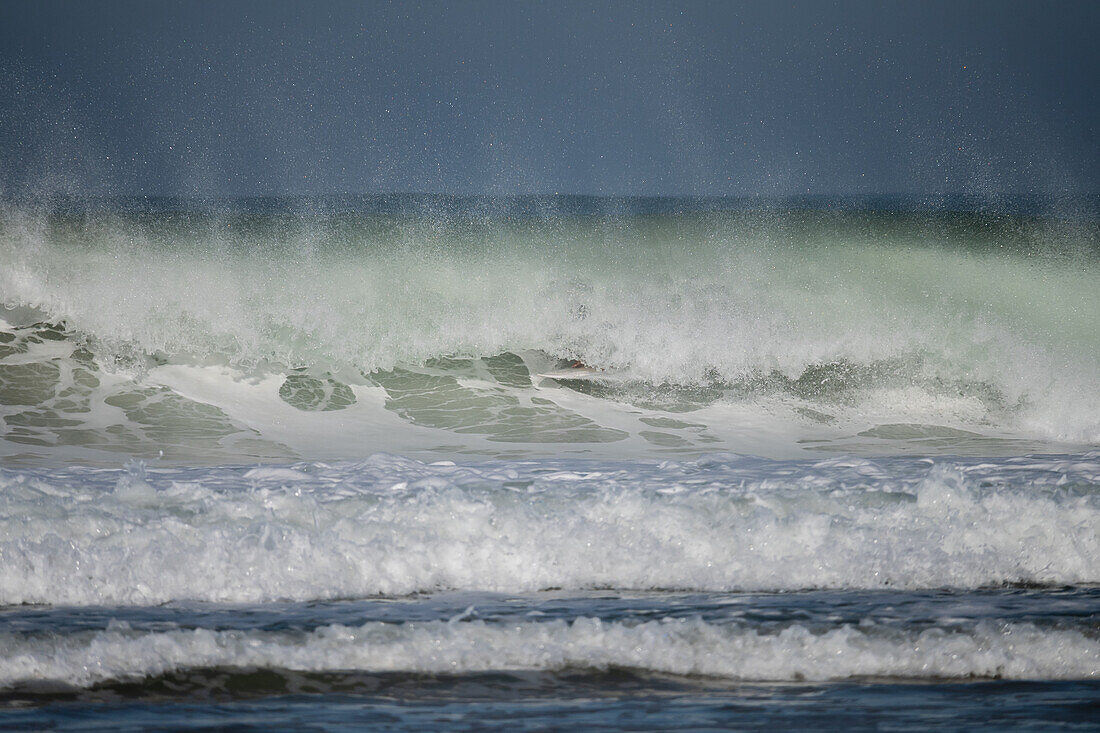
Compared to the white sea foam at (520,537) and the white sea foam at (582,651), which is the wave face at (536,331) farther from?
the white sea foam at (582,651)

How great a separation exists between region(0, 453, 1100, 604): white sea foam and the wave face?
189 centimetres

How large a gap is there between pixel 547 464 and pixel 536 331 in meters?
3.07

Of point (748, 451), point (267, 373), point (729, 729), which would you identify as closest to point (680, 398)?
point (748, 451)

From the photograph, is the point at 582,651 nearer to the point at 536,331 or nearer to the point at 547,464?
the point at 547,464

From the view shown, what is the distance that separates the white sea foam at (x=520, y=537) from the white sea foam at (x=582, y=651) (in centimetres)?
53

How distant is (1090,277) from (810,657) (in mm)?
7780

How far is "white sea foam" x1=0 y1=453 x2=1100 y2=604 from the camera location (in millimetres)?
3635

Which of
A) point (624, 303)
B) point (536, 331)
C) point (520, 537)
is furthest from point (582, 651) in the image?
point (624, 303)

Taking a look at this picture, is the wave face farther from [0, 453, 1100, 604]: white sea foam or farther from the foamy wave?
[0, 453, 1100, 604]: white sea foam

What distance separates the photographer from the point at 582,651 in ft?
9.98

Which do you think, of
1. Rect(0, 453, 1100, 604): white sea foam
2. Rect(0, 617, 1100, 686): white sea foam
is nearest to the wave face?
Rect(0, 453, 1100, 604): white sea foam

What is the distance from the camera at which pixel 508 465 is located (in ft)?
16.8

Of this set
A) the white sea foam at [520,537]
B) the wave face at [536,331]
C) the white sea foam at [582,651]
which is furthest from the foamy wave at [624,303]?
the white sea foam at [582,651]

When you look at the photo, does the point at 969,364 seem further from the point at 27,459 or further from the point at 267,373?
the point at 27,459
